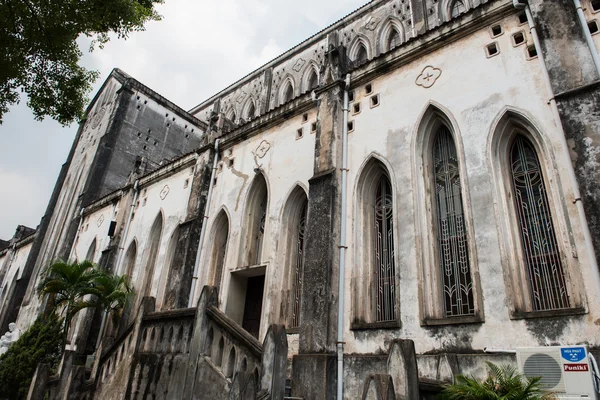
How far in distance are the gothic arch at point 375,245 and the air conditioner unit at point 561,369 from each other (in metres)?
2.39

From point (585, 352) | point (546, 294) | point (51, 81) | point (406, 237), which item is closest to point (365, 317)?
point (406, 237)

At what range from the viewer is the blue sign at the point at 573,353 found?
5469mm

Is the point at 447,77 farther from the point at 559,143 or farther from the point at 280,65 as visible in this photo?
the point at 280,65

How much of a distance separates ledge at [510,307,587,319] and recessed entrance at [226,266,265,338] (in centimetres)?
650

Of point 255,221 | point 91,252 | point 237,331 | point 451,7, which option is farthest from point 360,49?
point 237,331

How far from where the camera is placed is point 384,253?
351 inches

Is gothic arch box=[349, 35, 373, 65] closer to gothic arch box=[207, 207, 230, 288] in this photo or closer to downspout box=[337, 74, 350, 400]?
downspout box=[337, 74, 350, 400]

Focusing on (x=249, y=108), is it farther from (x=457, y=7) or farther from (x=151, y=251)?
(x=457, y=7)

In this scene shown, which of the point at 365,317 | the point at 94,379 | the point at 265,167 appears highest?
the point at 265,167

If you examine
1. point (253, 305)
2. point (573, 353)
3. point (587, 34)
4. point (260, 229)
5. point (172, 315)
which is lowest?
point (573, 353)

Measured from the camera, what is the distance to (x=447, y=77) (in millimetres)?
8914

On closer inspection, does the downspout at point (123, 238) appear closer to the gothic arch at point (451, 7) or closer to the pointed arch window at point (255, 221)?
the pointed arch window at point (255, 221)

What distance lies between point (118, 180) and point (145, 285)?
10.3 metres

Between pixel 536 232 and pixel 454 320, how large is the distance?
2104mm
